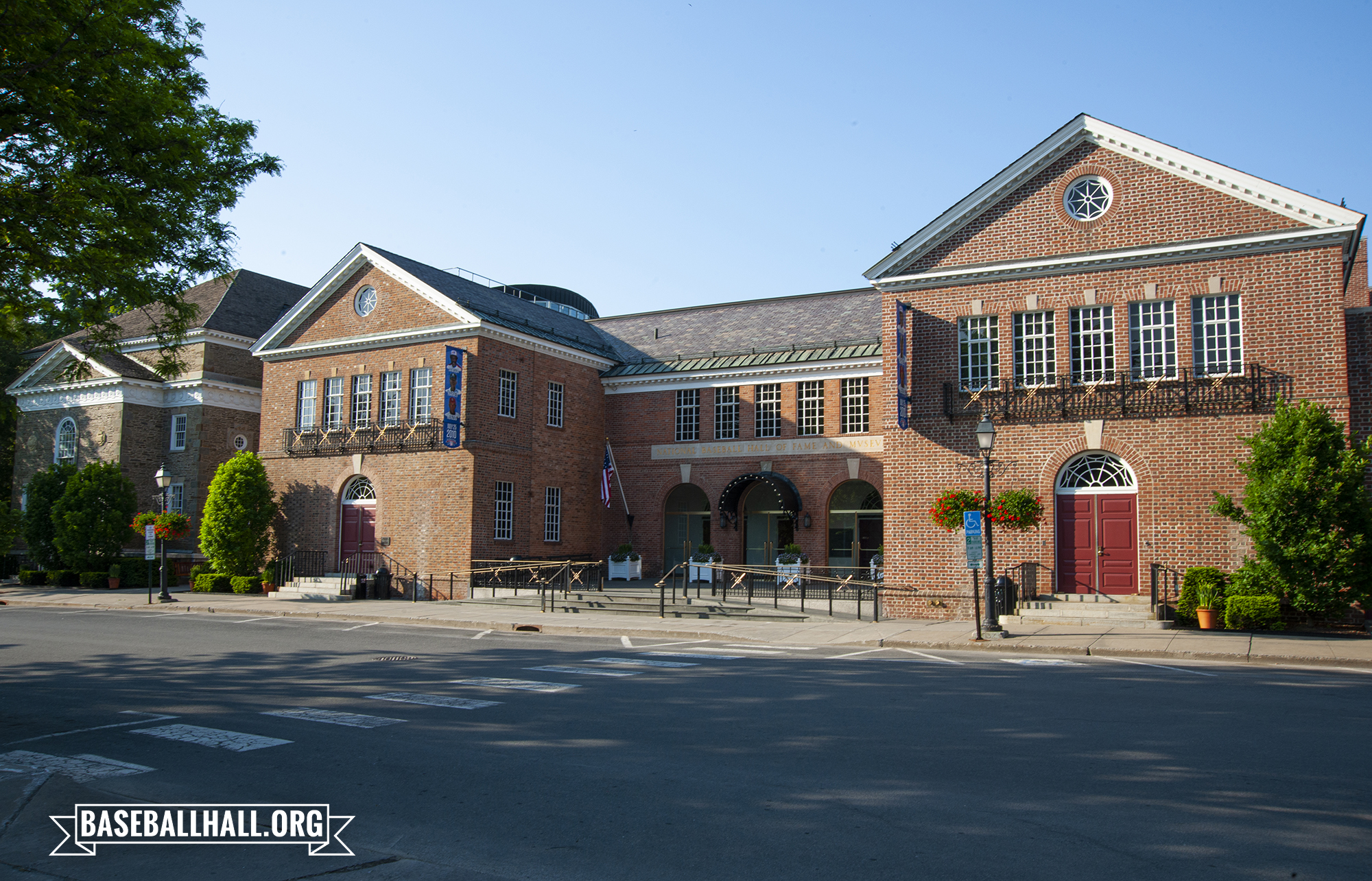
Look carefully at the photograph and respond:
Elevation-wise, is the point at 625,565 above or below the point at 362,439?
below

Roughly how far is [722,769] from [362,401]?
27346mm

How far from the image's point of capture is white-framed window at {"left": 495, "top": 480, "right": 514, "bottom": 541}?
1174 inches

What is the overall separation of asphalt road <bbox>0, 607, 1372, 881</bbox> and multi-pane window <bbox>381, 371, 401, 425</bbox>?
1815cm

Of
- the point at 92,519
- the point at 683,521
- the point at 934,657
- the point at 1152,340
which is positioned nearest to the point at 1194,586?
the point at 1152,340

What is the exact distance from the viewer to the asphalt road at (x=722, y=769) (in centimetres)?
535

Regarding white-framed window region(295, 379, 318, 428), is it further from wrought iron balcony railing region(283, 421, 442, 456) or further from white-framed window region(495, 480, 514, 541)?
white-framed window region(495, 480, 514, 541)

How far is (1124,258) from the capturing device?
21516mm

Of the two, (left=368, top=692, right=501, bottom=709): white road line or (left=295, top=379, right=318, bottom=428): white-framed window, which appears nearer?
(left=368, top=692, right=501, bottom=709): white road line

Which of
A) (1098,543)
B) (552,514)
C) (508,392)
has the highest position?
(508,392)

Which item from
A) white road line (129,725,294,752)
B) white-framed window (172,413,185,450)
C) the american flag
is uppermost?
white-framed window (172,413,185,450)

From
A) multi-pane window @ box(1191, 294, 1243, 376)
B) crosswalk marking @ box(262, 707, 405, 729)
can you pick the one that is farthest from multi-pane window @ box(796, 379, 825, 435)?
crosswalk marking @ box(262, 707, 405, 729)

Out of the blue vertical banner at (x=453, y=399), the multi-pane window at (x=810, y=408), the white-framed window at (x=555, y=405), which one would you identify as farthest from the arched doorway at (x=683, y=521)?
the blue vertical banner at (x=453, y=399)

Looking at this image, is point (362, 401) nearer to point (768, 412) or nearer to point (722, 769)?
point (768, 412)

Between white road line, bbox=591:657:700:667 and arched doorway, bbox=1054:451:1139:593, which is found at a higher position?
arched doorway, bbox=1054:451:1139:593
